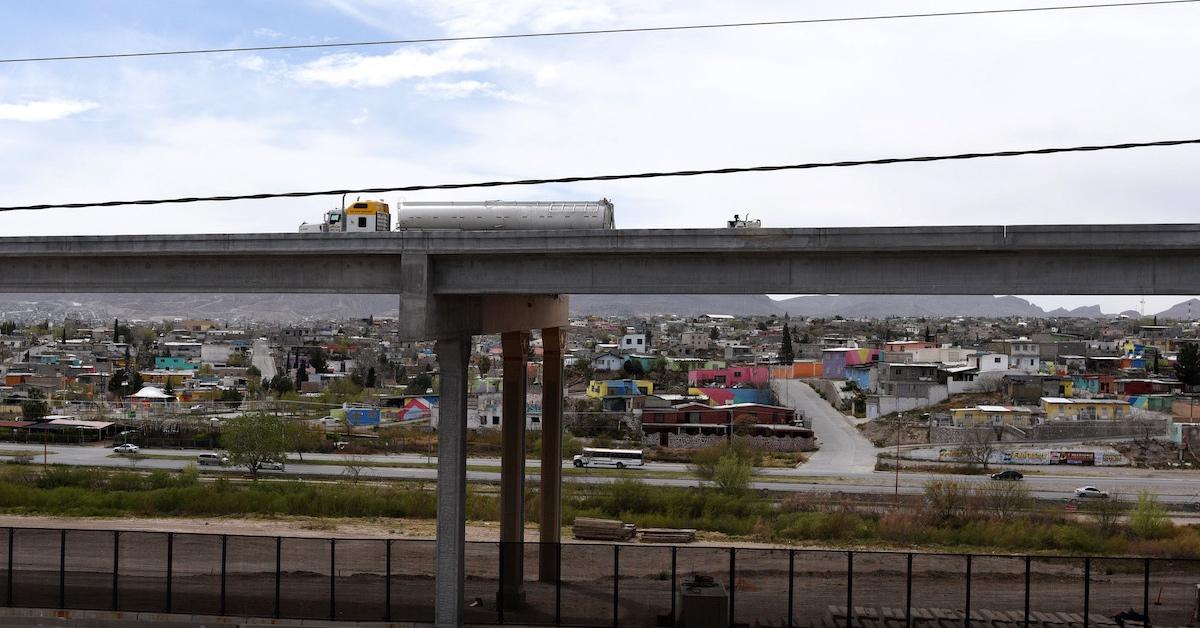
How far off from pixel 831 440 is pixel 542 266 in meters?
69.6

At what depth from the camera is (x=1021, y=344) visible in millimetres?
134875

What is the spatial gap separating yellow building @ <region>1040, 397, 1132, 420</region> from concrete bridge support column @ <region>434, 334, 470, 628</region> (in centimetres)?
7829

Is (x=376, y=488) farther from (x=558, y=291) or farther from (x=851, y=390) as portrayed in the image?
(x=851, y=390)

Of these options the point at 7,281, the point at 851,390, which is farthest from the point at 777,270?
the point at 851,390

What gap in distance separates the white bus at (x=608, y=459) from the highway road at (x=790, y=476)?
45.9 inches

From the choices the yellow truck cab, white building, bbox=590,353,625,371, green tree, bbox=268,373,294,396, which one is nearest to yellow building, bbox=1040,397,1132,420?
white building, bbox=590,353,625,371

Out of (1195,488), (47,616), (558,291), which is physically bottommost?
(1195,488)

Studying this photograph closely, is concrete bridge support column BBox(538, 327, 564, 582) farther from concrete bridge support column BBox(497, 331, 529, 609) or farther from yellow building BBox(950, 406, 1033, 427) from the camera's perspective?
yellow building BBox(950, 406, 1033, 427)

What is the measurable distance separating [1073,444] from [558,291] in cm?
7240

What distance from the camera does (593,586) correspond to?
24.6 meters

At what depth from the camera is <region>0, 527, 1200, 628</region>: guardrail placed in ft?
62.8

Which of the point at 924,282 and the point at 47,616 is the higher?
the point at 924,282

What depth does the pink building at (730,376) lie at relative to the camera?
116m

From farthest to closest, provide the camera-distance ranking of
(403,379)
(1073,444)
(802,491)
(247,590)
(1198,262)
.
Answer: (403,379) < (1073,444) < (802,491) < (247,590) < (1198,262)
